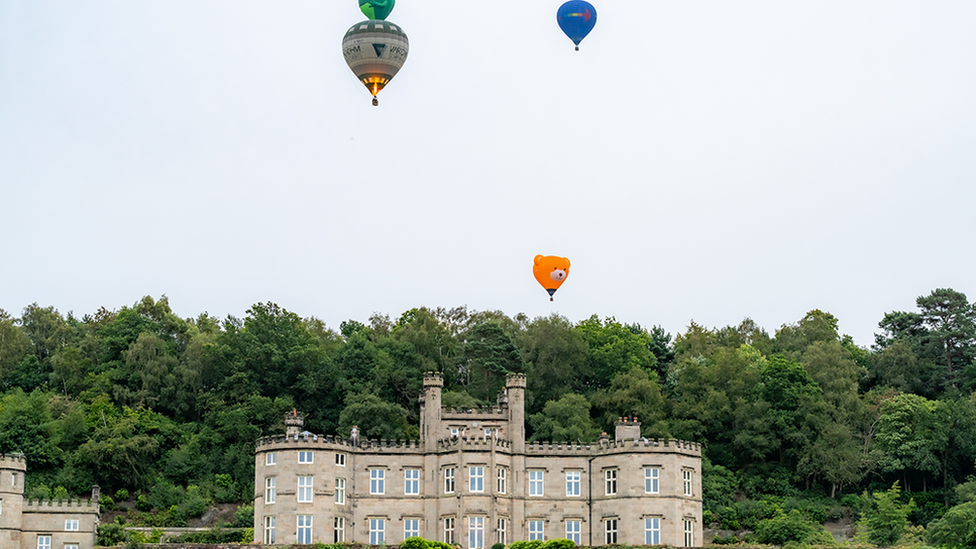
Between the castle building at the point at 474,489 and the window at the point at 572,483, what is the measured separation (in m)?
0.05

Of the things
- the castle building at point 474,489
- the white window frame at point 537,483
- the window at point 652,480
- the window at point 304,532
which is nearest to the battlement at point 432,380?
the castle building at point 474,489

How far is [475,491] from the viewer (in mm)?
81562

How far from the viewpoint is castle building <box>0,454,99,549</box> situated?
8119cm

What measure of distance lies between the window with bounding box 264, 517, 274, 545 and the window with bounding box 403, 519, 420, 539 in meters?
6.88

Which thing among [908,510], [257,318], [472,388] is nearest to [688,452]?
[908,510]

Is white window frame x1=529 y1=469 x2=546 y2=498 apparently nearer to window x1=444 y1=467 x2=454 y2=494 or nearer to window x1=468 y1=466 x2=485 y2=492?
window x1=468 y1=466 x2=485 y2=492

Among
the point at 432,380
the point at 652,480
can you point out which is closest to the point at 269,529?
the point at 432,380

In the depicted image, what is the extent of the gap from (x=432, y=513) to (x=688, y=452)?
13786 mm

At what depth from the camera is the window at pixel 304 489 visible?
262ft

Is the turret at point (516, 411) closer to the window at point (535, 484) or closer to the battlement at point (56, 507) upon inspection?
the window at point (535, 484)

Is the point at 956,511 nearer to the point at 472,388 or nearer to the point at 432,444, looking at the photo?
the point at 432,444

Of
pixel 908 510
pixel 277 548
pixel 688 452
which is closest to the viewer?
pixel 277 548

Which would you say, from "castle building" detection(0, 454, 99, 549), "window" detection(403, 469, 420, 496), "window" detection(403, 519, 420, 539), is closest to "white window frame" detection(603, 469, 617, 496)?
"window" detection(403, 469, 420, 496)

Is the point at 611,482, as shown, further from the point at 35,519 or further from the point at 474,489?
the point at 35,519
